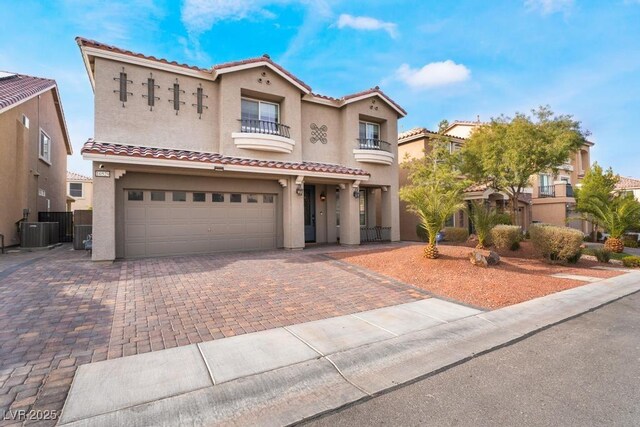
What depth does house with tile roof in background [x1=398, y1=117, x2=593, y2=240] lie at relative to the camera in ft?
62.0

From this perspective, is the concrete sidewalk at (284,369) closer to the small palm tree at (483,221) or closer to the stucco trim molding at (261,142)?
the small palm tree at (483,221)

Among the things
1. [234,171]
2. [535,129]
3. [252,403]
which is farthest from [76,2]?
[535,129]

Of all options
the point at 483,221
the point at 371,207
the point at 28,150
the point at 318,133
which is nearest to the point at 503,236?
the point at 483,221

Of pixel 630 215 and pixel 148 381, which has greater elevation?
pixel 630 215

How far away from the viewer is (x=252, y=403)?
9.76 feet

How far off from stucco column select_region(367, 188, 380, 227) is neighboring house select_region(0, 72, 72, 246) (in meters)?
15.9

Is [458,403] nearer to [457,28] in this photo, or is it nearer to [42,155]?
[457,28]

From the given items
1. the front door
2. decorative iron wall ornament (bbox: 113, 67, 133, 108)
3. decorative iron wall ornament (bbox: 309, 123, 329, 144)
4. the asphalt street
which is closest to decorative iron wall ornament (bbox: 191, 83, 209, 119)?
decorative iron wall ornament (bbox: 113, 67, 133, 108)

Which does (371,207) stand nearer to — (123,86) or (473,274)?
(473,274)

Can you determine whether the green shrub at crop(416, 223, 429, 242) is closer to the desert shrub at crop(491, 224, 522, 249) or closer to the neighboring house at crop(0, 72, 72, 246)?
the desert shrub at crop(491, 224, 522, 249)

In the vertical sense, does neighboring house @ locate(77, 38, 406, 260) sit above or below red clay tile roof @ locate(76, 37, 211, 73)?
below

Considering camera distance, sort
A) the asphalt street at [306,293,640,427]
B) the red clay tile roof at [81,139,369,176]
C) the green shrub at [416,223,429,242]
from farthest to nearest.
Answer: the green shrub at [416,223,429,242]
the red clay tile roof at [81,139,369,176]
the asphalt street at [306,293,640,427]

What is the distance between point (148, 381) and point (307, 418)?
1780 millimetres

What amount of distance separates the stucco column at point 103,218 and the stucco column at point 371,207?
11.9 metres
